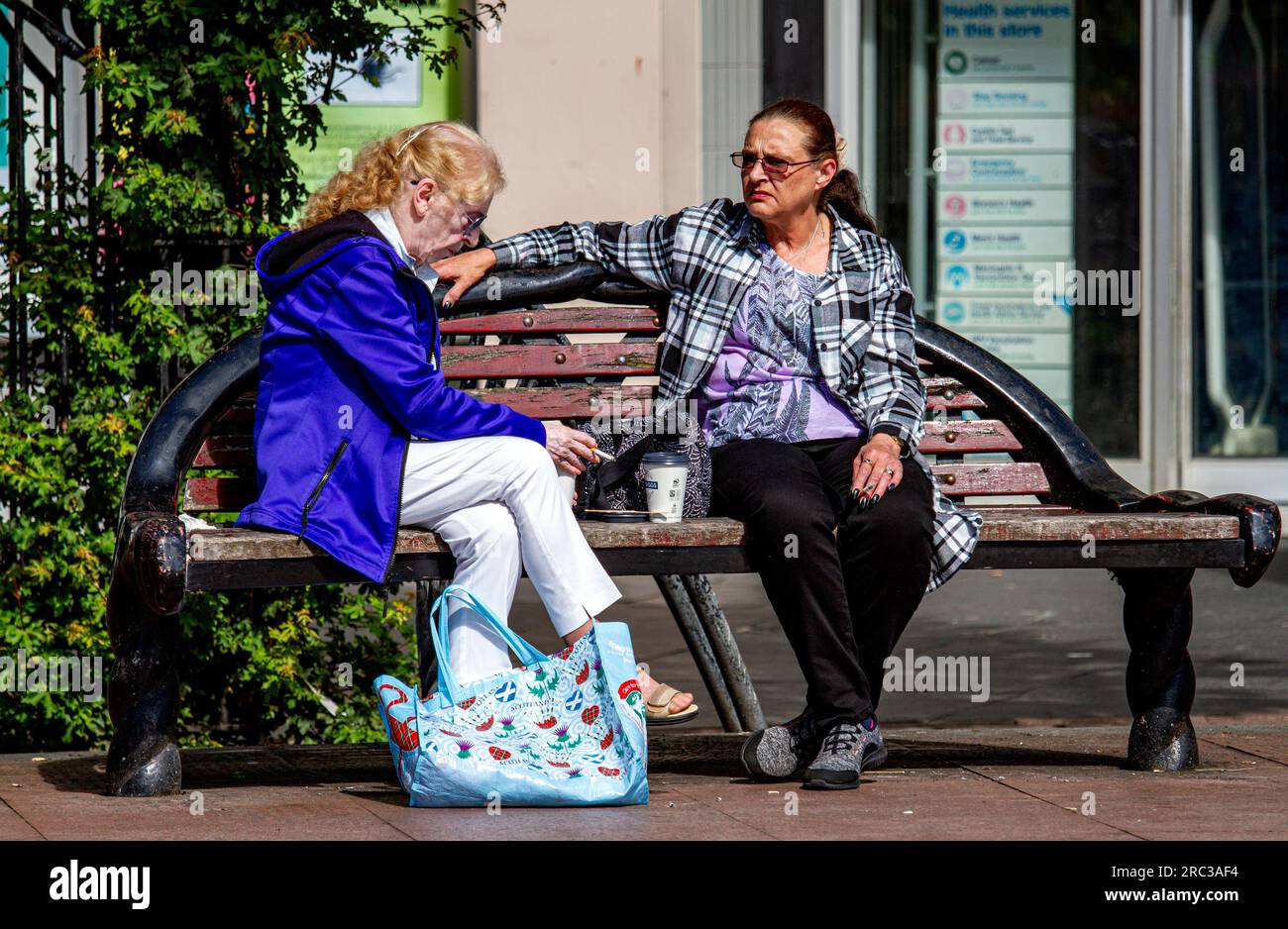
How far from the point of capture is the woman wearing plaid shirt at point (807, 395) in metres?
4.12

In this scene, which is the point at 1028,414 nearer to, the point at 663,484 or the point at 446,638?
the point at 663,484

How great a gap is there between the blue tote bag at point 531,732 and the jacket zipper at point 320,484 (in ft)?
1.23

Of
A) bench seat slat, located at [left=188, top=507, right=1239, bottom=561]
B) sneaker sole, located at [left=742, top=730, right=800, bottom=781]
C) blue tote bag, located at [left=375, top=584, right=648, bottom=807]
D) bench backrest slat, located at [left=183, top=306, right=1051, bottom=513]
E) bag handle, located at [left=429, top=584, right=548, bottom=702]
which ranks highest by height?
bench backrest slat, located at [left=183, top=306, right=1051, bottom=513]

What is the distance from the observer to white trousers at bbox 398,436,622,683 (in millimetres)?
3973

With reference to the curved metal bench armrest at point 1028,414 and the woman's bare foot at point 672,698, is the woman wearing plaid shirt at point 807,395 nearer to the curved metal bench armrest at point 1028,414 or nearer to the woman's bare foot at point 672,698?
the curved metal bench armrest at point 1028,414

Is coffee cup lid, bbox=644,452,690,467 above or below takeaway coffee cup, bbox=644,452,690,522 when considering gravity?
above

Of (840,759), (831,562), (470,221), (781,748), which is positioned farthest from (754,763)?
(470,221)

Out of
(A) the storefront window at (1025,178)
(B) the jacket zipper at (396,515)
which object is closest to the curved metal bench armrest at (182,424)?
(B) the jacket zipper at (396,515)

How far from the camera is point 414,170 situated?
4.27 meters

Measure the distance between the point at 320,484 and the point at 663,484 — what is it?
2.52 ft

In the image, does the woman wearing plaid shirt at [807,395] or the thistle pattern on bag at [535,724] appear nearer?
the thistle pattern on bag at [535,724]

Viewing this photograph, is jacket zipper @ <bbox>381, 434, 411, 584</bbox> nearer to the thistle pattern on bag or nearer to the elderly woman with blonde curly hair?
the elderly woman with blonde curly hair

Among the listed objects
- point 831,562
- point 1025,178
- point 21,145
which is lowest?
point 831,562

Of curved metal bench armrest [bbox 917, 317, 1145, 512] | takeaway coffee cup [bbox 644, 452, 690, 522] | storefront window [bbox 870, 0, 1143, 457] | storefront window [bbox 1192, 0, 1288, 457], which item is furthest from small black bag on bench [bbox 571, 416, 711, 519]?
storefront window [bbox 1192, 0, 1288, 457]
